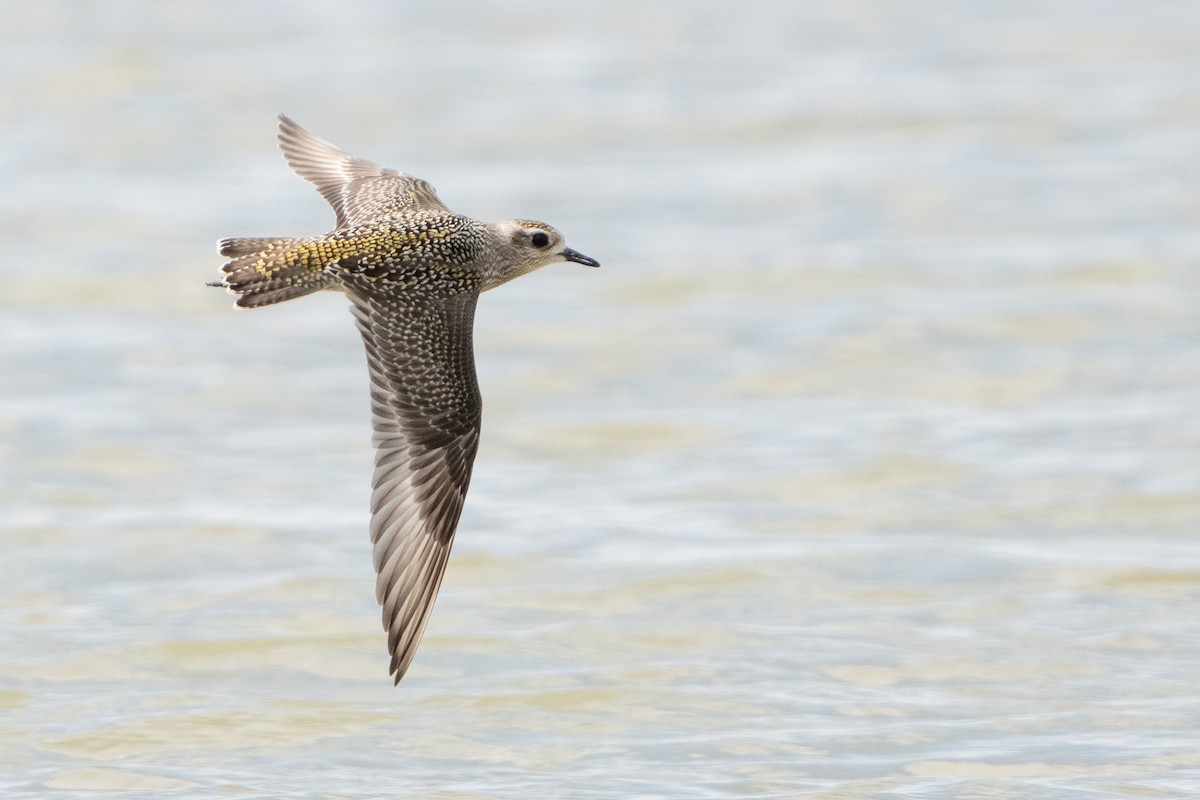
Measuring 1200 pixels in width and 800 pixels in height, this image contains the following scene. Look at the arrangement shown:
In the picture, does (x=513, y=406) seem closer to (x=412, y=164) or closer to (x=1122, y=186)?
(x=412, y=164)

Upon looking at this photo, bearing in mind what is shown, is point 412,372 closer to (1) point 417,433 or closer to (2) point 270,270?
(1) point 417,433

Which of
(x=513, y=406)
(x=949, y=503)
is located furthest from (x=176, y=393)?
(x=949, y=503)

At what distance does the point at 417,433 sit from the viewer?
9.39 m

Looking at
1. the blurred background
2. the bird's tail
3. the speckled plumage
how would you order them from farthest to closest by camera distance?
the blurred background < the speckled plumage < the bird's tail

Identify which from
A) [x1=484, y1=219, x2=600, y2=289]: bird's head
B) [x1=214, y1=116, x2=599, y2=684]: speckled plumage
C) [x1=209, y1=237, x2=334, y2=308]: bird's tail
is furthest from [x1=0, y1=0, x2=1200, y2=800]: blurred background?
[x1=209, y1=237, x2=334, y2=308]: bird's tail

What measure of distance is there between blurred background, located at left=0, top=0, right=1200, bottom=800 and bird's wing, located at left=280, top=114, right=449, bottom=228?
245cm

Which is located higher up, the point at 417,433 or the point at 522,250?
the point at 522,250

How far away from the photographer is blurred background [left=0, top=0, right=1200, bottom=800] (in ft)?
34.9

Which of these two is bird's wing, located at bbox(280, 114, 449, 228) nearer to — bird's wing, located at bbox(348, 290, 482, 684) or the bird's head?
the bird's head

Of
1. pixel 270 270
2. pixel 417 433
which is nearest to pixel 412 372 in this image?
pixel 417 433

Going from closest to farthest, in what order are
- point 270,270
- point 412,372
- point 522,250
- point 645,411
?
point 270,270
point 412,372
point 522,250
point 645,411

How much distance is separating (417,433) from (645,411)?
19.0 ft

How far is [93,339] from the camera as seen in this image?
53.4ft

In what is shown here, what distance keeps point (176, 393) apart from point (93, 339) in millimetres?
1274
